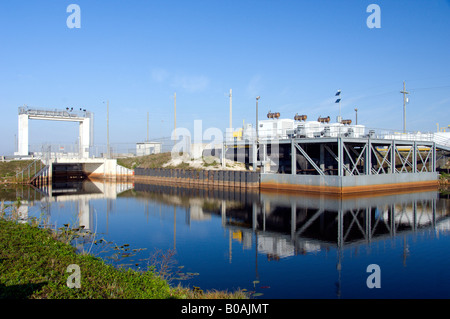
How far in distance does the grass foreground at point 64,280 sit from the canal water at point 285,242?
5.37ft

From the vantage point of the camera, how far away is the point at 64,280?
319 inches

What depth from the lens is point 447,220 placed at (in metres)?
20.8

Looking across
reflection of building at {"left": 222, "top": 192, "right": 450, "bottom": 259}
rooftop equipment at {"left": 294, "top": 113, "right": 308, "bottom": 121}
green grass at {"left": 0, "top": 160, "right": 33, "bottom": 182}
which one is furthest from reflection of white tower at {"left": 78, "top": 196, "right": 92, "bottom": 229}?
rooftop equipment at {"left": 294, "top": 113, "right": 308, "bottom": 121}

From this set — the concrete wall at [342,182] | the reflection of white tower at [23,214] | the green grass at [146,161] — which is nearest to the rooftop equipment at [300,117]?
the concrete wall at [342,182]

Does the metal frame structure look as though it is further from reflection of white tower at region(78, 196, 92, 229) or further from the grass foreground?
the grass foreground

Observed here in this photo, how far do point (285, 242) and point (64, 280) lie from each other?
985cm

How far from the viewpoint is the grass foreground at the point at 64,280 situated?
24.3ft

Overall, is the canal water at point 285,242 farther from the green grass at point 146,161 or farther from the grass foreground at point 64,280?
the green grass at point 146,161

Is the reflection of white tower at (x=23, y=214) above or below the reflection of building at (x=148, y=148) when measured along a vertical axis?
below

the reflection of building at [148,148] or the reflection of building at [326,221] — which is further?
the reflection of building at [148,148]

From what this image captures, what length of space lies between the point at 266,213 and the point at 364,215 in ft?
19.2

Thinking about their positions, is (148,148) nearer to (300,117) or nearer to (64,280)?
(300,117)

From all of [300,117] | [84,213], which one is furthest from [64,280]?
[300,117]
